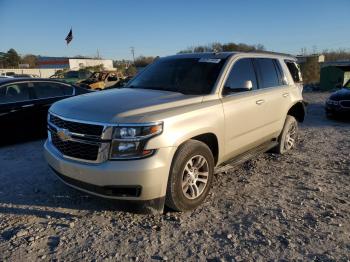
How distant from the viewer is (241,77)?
4844mm

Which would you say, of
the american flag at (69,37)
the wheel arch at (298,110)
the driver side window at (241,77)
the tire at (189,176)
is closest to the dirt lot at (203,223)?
Result: the tire at (189,176)

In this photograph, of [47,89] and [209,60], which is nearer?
[209,60]

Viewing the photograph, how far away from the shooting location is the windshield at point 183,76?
14.7 feet

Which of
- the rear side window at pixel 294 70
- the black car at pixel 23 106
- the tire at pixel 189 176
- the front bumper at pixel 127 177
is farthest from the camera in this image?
the black car at pixel 23 106

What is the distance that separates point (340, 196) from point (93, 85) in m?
18.8

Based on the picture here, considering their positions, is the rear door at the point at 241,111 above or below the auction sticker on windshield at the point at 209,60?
below

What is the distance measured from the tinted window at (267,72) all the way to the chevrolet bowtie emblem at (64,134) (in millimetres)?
3107

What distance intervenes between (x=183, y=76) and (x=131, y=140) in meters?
1.71

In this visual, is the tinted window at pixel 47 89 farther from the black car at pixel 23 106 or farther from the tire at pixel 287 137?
the tire at pixel 287 137

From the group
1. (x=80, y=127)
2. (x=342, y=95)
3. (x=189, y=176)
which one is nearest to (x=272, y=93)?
(x=189, y=176)

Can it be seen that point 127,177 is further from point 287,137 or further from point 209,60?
Answer: point 287,137

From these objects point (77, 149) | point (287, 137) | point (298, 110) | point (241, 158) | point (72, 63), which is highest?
point (72, 63)

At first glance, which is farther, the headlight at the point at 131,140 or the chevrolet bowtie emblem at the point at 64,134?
the chevrolet bowtie emblem at the point at 64,134

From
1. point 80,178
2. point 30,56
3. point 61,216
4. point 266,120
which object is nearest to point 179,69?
point 266,120
